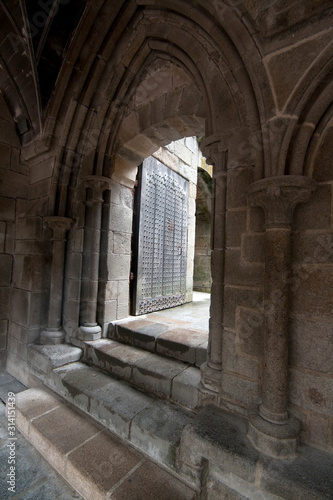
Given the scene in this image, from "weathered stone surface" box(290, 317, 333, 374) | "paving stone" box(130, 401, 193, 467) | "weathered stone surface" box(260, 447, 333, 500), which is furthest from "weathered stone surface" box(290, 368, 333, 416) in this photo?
"paving stone" box(130, 401, 193, 467)

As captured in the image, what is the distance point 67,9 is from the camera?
7.93 feet

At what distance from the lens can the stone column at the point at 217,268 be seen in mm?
1551

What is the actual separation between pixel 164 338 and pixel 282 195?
1.62m

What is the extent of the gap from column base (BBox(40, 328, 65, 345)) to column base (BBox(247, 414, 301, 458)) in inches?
86.6

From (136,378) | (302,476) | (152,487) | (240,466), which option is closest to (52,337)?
(136,378)

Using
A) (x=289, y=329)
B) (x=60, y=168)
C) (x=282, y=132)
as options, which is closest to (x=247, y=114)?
(x=282, y=132)

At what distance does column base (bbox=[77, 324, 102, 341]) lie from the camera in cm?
255

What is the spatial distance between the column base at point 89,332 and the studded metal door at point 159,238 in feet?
2.04

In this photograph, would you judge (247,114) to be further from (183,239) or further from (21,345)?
(21,345)

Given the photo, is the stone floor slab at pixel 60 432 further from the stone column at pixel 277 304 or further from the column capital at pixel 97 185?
the column capital at pixel 97 185

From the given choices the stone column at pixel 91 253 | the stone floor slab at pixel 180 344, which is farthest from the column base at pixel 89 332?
the stone floor slab at pixel 180 344

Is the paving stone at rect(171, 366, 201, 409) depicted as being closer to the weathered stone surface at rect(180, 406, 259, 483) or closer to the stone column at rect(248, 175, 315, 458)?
the weathered stone surface at rect(180, 406, 259, 483)

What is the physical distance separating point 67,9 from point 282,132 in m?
2.70

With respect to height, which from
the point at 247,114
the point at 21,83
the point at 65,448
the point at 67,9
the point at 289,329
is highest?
the point at 67,9
